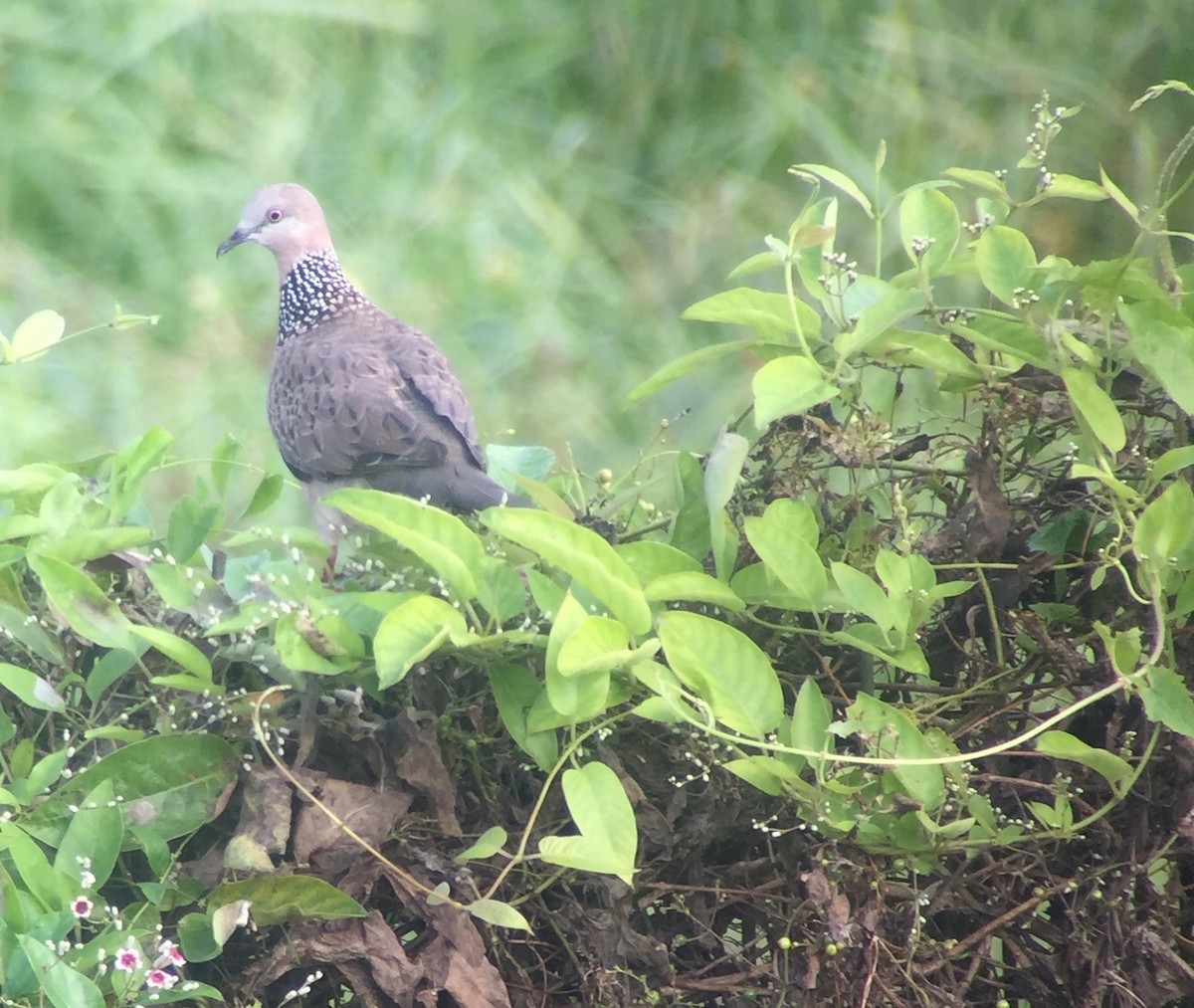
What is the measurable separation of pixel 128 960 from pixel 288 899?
79 millimetres

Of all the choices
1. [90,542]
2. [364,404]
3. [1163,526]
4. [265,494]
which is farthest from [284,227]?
[1163,526]

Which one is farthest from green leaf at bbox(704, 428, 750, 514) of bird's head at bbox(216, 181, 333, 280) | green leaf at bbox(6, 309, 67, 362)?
bird's head at bbox(216, 181, 333, 280)

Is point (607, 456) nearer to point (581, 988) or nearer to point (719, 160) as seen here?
point (719, 160)

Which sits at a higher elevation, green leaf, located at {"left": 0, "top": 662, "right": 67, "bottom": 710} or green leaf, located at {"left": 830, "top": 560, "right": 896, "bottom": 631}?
green leaf, located at {"left": 830, "top": 560, "right": 896, "bottom": 631}

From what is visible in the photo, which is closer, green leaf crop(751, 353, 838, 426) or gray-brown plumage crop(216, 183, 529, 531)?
green leaf crop(751, 353, 838, 426)

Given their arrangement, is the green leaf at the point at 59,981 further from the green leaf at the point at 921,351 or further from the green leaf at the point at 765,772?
the green leaf at the point at 921,351

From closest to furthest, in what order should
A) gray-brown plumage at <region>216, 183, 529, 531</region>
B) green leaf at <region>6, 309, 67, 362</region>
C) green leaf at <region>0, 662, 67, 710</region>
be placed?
green leaf at <region>0, 662, 67, 710</region>, green leaf at <region>6, 309, 67, 362</region>, gray-brown plumage at <region>216, 183, 529, 531</region>

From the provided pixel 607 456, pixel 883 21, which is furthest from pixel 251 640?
pixel 883 21

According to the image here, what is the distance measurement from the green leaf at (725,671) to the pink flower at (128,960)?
29cm

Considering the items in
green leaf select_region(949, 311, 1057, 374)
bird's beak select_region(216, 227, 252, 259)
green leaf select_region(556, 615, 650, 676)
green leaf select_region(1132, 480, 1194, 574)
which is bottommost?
bird's beak select_region(216, 227, 252, 259)

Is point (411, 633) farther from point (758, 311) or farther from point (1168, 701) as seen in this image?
point (1168, 701)

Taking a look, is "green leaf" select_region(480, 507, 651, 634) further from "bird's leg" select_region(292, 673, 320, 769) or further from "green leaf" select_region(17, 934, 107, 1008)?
"green leaf" select_region(17, 934, 107, 1008)

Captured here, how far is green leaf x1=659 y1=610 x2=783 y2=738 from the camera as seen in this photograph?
26.6 inches

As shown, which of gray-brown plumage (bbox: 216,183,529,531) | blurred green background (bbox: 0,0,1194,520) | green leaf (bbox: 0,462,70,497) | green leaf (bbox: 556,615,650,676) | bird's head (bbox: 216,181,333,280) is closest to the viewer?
green leaf (bbox: 556,615,650,676)
